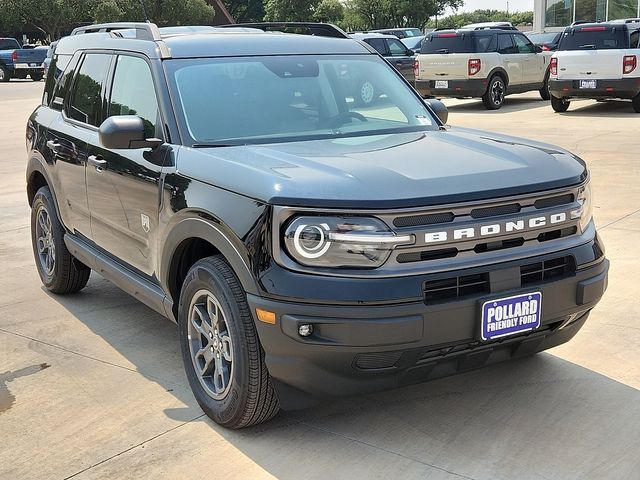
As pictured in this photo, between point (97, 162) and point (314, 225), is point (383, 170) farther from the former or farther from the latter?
point (97, 162)

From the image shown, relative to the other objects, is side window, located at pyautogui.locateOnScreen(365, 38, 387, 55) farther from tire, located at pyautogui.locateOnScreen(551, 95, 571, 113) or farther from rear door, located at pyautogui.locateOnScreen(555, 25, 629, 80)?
rear door, located at pyautogui.locateOnScreen(555, 25, 629, 80)

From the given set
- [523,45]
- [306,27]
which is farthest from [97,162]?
[523,45]

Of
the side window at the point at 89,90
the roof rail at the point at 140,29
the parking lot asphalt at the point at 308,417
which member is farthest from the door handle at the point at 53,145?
the parking lot asphalt at the point at 308,417

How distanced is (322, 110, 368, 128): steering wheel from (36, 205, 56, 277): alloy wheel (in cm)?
241

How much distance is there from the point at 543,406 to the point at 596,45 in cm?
1402

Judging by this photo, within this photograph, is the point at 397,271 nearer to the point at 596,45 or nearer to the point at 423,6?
the point at 596,45

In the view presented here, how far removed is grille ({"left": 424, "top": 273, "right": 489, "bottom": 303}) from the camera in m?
3.37

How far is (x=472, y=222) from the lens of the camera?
3.45 meters

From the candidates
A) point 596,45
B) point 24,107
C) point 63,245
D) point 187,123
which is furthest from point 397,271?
point 24,107

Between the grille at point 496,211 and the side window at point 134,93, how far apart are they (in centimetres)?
182

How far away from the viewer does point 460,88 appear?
60.5ft

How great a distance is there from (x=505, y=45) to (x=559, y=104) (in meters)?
2.37

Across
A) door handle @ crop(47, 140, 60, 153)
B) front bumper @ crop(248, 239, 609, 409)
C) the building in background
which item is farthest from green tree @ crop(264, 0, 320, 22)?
front bumper @ crop(248, 239, 609, 409)

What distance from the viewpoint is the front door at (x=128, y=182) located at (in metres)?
4.39
